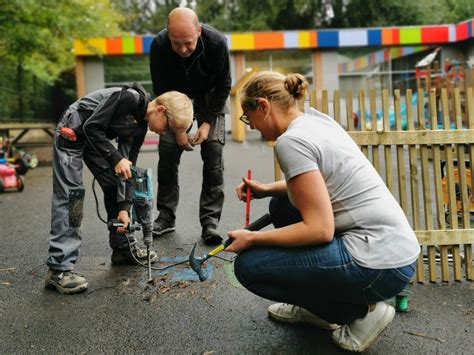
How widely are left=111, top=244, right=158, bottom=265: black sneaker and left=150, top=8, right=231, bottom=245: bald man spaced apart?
620 millimetres

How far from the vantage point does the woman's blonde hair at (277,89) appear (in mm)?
2516

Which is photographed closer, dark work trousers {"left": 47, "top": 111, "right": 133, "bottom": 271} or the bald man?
dark work trousers {"left": 47, "top": 111, "right": 133, "bottom": 271}

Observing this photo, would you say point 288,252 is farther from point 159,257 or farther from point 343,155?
point 159,257

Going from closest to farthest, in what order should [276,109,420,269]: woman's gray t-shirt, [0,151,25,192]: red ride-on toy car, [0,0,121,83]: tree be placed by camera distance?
1. [276,109,420,269]: woman's gray t-shirt
2. [0,151,25,192]: red ride-on toy car
3. [0,0,121,83]: tree

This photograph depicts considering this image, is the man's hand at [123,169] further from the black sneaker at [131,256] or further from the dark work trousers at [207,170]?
the dark work trousers at [207,170]

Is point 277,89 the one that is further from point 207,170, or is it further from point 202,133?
point 207,170

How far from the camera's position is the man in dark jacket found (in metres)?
3.54

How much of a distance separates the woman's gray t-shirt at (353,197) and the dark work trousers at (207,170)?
2325mm

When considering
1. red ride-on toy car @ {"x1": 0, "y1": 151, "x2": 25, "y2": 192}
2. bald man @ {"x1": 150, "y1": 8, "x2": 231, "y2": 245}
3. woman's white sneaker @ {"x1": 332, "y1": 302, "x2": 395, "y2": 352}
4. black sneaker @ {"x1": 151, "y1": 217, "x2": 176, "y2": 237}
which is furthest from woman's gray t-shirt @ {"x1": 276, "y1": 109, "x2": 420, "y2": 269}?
red ride-on toy car @ {"x1": 0, "y1": 151, "x2": 25, "y2": 192}

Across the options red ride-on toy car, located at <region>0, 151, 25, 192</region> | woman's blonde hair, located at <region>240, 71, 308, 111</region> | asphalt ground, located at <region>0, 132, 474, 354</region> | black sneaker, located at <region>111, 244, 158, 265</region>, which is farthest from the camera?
red ride-on toy car, located at <region>0, 151, 25, 192</region>

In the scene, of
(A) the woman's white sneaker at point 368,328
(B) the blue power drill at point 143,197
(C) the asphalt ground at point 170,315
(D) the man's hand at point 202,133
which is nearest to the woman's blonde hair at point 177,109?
(B) the blue power drill at point 143,197

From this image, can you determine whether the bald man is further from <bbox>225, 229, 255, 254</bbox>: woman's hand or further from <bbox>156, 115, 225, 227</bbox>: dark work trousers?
<bbox>225, 229, 255, 254</bbox>: woman's hand

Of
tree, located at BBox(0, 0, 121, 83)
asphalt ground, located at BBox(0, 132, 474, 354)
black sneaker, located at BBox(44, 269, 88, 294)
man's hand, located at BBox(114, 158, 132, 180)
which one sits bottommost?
asphalt ground, located at BBox(0, 132, 474, 354)

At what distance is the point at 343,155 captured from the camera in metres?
2.49
